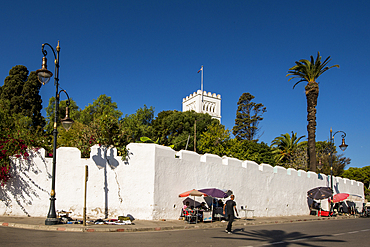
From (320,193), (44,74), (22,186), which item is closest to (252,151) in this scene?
(320,193)

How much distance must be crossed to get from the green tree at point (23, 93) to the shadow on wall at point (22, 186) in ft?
92.5

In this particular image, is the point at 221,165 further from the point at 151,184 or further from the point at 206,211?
the point at 151,184

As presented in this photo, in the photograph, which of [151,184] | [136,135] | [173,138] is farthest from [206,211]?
[173,138]

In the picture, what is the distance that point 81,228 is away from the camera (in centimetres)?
1196

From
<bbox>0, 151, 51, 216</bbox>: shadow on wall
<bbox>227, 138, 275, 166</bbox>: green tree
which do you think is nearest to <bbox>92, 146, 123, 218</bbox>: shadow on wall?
<bbox>0, 151, 51, 216</bbox>: shadow on wall

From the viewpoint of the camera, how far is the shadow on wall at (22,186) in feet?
50.6

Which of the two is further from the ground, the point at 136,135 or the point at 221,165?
the point at 136,135

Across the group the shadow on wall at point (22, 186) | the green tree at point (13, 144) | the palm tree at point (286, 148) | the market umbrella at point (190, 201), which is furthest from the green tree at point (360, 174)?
the green tree at point (13, 144)

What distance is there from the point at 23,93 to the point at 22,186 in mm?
31985

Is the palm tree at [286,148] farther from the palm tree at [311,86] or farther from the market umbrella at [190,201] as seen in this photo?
the market umbrella at [190,201]

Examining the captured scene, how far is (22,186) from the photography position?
15570mm

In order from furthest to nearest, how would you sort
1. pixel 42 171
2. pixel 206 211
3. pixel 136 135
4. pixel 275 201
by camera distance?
pixel 136 135 < pixel 275 201 < pixel 206 211 < pixel 42 171

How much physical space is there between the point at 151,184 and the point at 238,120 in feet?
190

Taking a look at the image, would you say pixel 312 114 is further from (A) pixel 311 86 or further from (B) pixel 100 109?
(B) pixel 100 109
